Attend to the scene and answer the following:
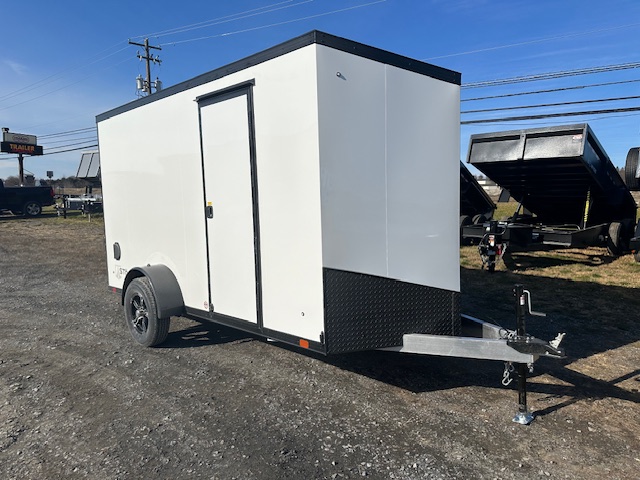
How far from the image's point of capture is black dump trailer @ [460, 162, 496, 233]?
453 inches

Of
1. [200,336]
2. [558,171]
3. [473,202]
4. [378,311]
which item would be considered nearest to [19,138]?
[473,202]

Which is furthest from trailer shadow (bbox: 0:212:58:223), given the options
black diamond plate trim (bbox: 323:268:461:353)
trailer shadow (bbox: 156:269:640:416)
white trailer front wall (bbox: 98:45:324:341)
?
black diamond plate trim (bbox: 323:268:461:353)

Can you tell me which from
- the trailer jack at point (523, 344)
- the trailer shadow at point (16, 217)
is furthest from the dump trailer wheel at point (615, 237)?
the trailer shadow at point (16, 217)

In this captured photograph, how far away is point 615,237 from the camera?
32.8ft

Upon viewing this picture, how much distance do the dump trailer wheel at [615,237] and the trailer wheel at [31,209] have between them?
1106 inches

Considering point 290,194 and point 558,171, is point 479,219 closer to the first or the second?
point 558,171

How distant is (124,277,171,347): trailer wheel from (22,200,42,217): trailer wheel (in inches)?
983

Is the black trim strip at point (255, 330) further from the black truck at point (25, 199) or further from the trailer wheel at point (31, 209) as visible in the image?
the trailer wheel at point (31, 209)

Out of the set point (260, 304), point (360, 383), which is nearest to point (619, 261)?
point (360, 383)

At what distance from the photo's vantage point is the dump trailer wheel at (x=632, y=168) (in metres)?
8.38

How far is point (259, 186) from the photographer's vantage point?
4.16 metres

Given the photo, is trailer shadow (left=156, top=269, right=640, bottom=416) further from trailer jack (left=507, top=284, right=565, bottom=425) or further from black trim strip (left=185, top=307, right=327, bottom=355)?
black trim strip (left=185, top=307, right=327, bottom=355)

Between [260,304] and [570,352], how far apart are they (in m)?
3.50

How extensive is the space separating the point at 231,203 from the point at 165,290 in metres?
1.53
